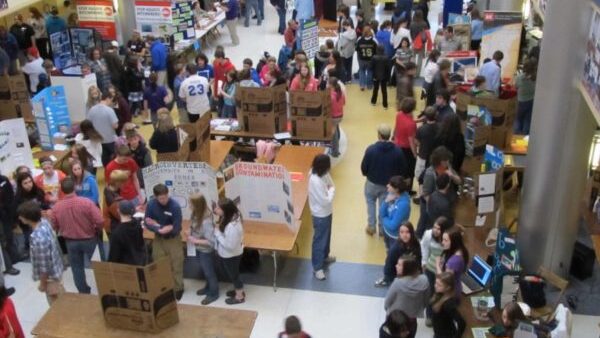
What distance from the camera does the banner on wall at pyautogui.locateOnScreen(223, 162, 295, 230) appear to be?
297 inches

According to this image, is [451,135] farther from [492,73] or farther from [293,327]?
[293,327]

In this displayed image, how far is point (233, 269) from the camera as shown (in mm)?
7234

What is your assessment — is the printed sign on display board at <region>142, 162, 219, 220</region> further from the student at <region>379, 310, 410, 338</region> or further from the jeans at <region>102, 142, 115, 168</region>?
the student at <region>379, 310, 410, 338</region>

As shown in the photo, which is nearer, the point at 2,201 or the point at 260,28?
the point at 2,201

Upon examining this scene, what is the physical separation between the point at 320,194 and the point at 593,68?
9.48 ft

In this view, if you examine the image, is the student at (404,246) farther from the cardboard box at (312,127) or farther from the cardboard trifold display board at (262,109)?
the cardboard trifold display board at (262,109)

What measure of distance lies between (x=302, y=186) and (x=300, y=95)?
182cm

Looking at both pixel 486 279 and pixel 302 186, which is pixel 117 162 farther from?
pixel 486 279

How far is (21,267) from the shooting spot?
26.9 feet

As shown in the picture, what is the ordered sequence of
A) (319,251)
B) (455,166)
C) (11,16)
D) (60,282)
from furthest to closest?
1. (11,16)
2. (455,166)
3. (319,251)
4. (60,282)

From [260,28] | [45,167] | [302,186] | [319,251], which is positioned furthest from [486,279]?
[260,28]

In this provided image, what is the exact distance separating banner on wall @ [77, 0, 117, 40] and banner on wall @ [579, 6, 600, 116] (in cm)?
1080

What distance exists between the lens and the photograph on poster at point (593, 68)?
19.9 ft

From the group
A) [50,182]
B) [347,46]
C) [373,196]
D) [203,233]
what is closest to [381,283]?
[373,196]
